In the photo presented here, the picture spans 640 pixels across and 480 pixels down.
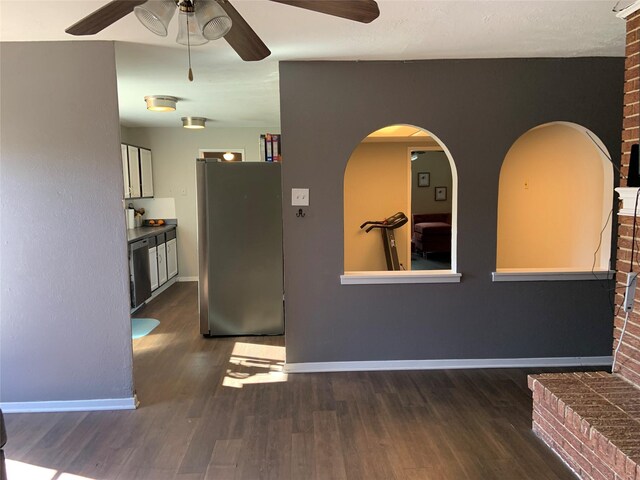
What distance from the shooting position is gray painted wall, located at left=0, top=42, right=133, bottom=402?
9.08ft

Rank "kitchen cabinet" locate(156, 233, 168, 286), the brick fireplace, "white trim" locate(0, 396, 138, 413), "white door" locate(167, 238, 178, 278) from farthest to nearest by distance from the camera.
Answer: "white door" locate(167, 238, 178, 278) < "kitchen cabinet" locate(156, 233, 168, 286) < "white trim" locate(0, 396, 138, 413) < the brick fireplace

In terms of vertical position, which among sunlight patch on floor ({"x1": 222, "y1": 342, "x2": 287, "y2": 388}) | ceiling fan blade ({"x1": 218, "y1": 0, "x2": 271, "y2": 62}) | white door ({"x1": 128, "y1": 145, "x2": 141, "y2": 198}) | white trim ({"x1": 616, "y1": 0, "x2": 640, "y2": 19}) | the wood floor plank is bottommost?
the wood floor plank

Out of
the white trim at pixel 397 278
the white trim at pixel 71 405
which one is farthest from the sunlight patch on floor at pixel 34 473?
the white trim at pixel 397 278

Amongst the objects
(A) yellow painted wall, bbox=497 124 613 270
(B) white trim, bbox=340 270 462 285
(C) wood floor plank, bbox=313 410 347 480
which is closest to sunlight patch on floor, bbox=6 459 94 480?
(C) wood floor plank, bbox=313 410 347 480

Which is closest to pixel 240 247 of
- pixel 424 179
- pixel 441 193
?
pixel 424 179

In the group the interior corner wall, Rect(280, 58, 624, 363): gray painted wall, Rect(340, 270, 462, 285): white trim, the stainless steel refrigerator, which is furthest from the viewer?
the interior corner wall

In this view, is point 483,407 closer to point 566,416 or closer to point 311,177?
point 566,416

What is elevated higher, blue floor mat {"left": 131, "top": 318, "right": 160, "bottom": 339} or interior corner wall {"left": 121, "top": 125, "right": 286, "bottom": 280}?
interior corner wall {"left": 121, "top": 125, "right": 286, "bottom": 280}

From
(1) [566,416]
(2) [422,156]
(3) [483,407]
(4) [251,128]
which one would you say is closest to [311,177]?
(3) [483,407]

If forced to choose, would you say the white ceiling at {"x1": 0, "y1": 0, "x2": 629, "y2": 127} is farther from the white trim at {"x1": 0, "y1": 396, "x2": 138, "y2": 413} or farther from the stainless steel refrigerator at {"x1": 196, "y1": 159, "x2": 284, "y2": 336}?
the white trim at {"x1": 0, "y1": 396, "x2": 138, "y2": 413}

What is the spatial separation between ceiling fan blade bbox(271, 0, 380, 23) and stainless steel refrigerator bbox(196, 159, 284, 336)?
269 cm

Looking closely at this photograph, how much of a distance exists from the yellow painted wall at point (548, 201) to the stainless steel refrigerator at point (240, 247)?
2177mm

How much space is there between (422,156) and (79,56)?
8.96m

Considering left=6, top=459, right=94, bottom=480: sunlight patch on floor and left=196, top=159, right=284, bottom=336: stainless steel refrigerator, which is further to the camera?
left=196, top=159, right=284, bottom=336: stainless steel refrigerator
